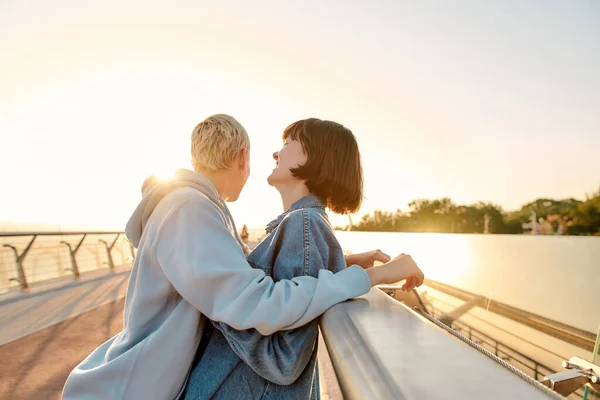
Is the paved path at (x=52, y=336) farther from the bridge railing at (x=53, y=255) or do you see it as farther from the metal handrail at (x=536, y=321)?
the metal handrail at (x=536, y=321)

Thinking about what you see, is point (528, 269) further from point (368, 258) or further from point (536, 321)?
point (368, 258)

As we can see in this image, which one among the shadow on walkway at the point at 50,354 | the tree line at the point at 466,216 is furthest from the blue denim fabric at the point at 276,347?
the tree line at the point at 466,216

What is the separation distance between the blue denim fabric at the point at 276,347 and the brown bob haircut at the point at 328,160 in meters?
0.33

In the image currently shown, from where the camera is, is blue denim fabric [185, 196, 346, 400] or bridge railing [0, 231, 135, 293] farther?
bridge railing [0, 231, 135, 293]

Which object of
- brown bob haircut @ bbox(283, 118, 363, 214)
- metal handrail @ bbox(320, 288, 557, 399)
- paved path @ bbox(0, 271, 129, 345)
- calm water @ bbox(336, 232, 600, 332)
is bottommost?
paved path @ bbox(0, 271, 129, 345)

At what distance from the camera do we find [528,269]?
4195mm

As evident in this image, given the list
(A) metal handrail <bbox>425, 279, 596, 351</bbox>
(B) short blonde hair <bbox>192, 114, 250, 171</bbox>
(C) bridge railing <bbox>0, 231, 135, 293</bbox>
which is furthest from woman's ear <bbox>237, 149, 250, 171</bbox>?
(C) bridge railing <bbox>0, 231, 135, 293</bbox>

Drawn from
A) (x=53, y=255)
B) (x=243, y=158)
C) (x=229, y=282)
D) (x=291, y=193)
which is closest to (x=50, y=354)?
(x=243, y=158)

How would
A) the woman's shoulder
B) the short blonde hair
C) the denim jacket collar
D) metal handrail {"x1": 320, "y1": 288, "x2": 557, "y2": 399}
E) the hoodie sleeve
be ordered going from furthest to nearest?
1. the short blonde hair
2. the denim jacket collar
3. the woman's shoulder
4. the hoodie sleeve
5. metal handrail {"x1": 320, "y1": 288, "x2": 557, "y2": 399}

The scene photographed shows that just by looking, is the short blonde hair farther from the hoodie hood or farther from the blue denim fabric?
the blue denim fabric

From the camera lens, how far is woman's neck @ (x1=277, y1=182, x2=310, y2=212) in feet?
4.43

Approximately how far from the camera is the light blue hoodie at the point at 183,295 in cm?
78

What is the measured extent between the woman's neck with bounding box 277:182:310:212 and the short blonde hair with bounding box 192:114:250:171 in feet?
0.82

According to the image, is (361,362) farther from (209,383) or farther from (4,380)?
(4,380)
